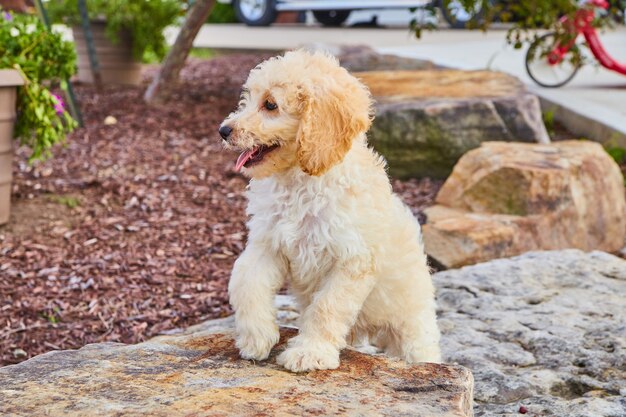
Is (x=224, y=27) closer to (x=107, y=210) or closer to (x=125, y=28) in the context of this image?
(x=125, y=28)

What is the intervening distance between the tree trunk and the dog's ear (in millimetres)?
5576

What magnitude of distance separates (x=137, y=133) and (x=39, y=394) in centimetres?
520

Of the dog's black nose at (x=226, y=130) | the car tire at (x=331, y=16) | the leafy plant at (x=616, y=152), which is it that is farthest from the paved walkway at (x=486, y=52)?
the dog's black nose at (x=226, y=130)

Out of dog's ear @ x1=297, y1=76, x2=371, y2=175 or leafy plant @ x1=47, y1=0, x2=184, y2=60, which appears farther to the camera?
leafy plant @ x1=47, y1=0, x2=184, y2=60

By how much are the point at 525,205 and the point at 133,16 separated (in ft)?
19.4

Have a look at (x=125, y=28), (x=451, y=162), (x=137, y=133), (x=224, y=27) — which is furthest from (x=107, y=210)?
(x=224, y=27)

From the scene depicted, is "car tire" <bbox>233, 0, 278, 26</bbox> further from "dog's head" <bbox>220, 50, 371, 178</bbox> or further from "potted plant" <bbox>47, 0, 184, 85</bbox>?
"dog's head" <bbox>220, 50, 371, 178</bbox>

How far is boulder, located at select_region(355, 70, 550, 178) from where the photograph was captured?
648cm

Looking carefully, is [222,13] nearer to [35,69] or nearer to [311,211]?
[35,69]

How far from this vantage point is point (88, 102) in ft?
29.0

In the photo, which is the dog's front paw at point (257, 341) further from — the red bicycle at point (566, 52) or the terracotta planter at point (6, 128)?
the red bicycle at point (566, 52)

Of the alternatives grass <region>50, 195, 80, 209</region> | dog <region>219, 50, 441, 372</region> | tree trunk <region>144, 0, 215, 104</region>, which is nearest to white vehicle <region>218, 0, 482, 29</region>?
tree trunk <region>144, 0, 215, 104</region>

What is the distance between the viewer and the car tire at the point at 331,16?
64.3 feet

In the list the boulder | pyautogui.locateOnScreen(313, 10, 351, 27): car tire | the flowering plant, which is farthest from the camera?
pyautogui.locateOnScreen(313, 10, 351, 27): car tire
